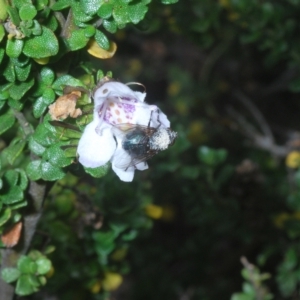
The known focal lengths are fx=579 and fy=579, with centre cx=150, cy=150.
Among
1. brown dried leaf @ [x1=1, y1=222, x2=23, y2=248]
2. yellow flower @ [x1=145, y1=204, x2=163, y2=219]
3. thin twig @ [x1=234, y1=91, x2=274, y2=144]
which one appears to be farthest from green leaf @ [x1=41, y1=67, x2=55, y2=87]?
thin twig @ [x1=234, y1=91, x2=274, y2=144]

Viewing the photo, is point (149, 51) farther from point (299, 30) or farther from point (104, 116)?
point (104, 116)

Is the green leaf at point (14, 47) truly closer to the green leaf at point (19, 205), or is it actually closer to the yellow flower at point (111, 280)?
the green leaf at point (19, 205)

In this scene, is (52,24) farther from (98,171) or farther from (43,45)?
(98,171)

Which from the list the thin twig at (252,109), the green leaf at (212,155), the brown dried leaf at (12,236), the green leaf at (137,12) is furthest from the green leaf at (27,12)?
the thin twig at (252,109)

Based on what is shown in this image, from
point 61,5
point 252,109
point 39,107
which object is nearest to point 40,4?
point 61,5

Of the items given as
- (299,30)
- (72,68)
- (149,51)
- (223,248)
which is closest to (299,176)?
(299,30)

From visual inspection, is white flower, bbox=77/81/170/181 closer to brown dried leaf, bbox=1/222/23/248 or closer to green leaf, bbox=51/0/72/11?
green leaf, bbox=51/0/72/11

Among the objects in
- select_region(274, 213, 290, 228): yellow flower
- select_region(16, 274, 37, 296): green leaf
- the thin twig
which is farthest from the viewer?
the thin twig
